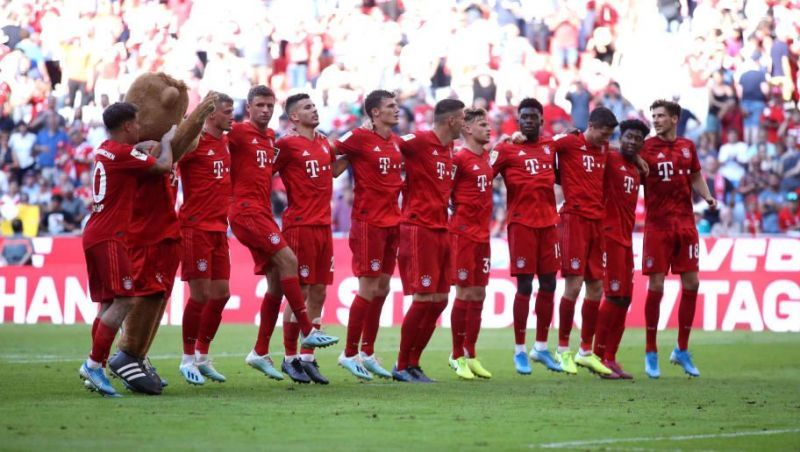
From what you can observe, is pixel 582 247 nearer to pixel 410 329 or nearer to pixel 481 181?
pixel 481 181

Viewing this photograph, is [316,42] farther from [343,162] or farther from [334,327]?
[343,162]

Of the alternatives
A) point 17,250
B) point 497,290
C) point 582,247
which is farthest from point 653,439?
point 17,250

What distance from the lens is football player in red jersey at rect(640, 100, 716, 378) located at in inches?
587

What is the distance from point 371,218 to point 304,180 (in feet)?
2.60

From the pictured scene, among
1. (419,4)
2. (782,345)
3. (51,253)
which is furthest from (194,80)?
(782,345)

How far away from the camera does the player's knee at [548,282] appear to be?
14742 mm

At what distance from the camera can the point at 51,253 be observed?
2330cm

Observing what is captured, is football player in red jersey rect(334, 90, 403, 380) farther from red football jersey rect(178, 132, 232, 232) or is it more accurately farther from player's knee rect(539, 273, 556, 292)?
player's knee rect(539, 273, 556, 292)

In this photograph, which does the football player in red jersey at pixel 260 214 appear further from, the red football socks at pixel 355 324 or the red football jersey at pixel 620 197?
the red football jersey at pixel 620 197

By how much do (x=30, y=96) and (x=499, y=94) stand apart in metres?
9.55

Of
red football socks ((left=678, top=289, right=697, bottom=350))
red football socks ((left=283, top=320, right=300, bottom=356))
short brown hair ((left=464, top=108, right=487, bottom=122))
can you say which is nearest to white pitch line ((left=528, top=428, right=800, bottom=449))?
red football socks ((left=283, top=320, right=300, bottom=356))

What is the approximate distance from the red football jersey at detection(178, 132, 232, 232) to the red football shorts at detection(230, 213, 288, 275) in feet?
0.68

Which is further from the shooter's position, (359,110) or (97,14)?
(97,14)

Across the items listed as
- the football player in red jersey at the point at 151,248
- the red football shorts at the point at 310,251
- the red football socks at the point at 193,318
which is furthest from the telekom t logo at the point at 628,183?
the football player in red jersey at the point at 151,248
